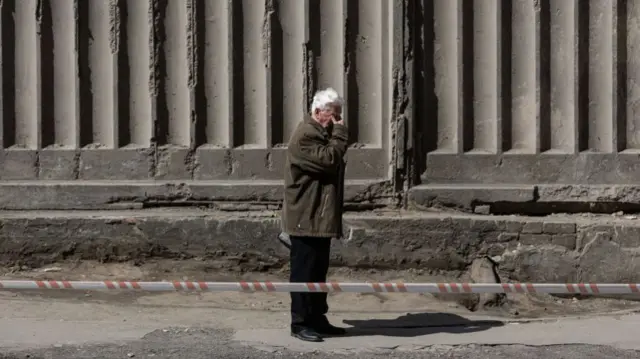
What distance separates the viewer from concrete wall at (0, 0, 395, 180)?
8.67m

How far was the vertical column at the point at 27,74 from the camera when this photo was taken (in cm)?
870

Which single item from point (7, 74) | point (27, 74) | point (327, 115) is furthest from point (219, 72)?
point (327, 115)

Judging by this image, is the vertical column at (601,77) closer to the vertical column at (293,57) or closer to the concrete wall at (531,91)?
the concrete wall at (531,91)

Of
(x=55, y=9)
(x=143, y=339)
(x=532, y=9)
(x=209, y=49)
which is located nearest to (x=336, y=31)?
(x=209, y=49)

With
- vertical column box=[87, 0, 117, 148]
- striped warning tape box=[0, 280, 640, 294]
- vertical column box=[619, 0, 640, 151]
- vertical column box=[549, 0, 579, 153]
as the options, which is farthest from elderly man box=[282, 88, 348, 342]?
vertical column box=[619, 0, 640, 151]

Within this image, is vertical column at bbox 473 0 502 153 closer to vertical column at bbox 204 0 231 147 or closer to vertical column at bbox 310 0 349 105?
vertical column at bbox 310 0 349 105

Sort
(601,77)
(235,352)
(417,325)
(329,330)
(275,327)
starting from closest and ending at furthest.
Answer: (235,352) < (329,330) < (275,327) < (417,325) < (601,77)

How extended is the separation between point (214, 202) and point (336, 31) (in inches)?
69.9

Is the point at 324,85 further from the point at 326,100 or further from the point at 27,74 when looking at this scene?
the point at 27,74

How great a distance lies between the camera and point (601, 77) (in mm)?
8664

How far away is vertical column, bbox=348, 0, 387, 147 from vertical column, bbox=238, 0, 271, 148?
0.77m

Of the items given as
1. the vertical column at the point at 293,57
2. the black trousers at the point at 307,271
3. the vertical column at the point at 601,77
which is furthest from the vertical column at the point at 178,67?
the vertical column at the point at 601,77

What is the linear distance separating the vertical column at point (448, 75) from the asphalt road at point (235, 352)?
2.44 metres

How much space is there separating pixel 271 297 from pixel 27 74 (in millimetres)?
2856
